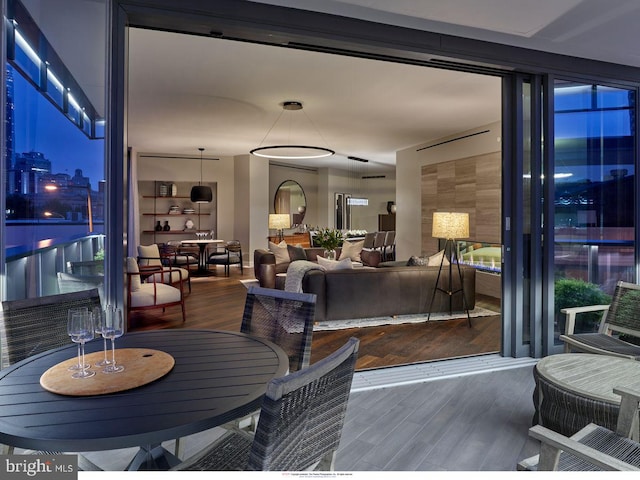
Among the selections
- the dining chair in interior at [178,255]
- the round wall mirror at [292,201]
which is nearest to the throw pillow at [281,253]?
the dining chair in interior at [178,255]

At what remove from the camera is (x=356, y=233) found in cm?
1212

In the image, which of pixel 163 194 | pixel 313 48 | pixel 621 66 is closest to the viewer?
pixel 313 48

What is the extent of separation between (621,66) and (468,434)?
3.49m

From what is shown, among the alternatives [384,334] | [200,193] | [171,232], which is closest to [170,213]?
[171,232]

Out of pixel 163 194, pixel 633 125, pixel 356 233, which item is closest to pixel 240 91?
pixel 633 125

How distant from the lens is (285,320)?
2055 mm

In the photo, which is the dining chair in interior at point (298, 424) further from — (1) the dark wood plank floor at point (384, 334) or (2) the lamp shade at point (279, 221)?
(2) the lamp shade at point (279, 221)

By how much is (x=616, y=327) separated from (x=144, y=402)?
10.3ft

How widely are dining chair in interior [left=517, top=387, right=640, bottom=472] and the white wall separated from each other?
226 inches

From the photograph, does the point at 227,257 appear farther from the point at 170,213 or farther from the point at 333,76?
the point at 333,76

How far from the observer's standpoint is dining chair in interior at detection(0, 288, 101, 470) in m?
1.81

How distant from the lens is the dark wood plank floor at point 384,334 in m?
3.77

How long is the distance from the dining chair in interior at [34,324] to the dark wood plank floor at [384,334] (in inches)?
84.3

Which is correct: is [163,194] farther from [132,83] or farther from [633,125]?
[633,125]
